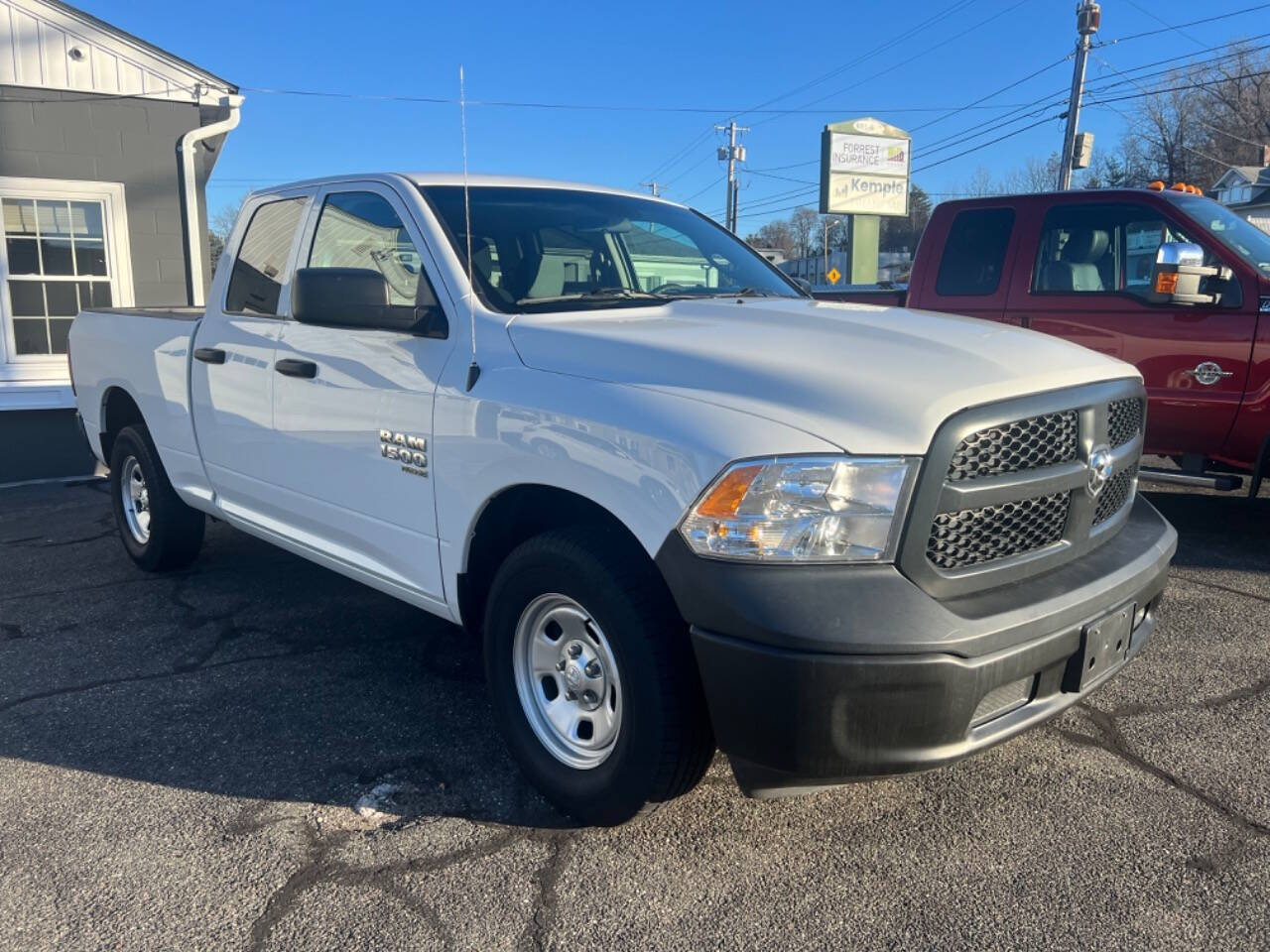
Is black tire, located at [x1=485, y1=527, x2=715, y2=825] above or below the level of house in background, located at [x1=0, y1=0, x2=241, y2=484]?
below

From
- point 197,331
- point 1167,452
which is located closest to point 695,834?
point 197,331

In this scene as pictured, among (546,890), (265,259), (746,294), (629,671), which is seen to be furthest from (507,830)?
(265,259)

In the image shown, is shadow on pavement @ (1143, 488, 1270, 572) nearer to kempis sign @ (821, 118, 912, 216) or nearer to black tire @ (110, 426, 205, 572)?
black tire @ (110, 426, 205, 572)

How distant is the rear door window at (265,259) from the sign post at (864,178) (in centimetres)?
2811

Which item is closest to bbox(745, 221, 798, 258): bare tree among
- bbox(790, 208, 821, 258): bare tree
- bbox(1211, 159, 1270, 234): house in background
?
bbox(790, 208, 821, 258): bare tree

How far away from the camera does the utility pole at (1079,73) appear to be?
23375 millimetres

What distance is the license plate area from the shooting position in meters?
2.60

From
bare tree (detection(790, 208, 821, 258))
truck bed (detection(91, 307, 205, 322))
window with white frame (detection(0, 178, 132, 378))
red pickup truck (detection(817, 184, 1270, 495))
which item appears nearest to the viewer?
truck bed (detection(91, 307, 205, 322))

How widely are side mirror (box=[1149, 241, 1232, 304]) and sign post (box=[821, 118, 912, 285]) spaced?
2601 centimetres

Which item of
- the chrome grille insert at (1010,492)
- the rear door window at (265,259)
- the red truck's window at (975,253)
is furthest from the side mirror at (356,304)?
the red truck's window at (975,253)

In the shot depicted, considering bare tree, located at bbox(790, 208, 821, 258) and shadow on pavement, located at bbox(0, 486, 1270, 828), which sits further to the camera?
bare tree, located at bbox(790, 208, 821, 258)

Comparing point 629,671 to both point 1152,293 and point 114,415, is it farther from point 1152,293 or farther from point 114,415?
point 1152,293

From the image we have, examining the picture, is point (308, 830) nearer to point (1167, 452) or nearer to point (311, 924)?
point (311, 924)

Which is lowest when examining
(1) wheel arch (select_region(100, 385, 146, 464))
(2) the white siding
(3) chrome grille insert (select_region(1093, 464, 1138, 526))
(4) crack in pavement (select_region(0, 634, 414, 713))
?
(4) crack in pavement (select_region(0, 634, 414, 713))
